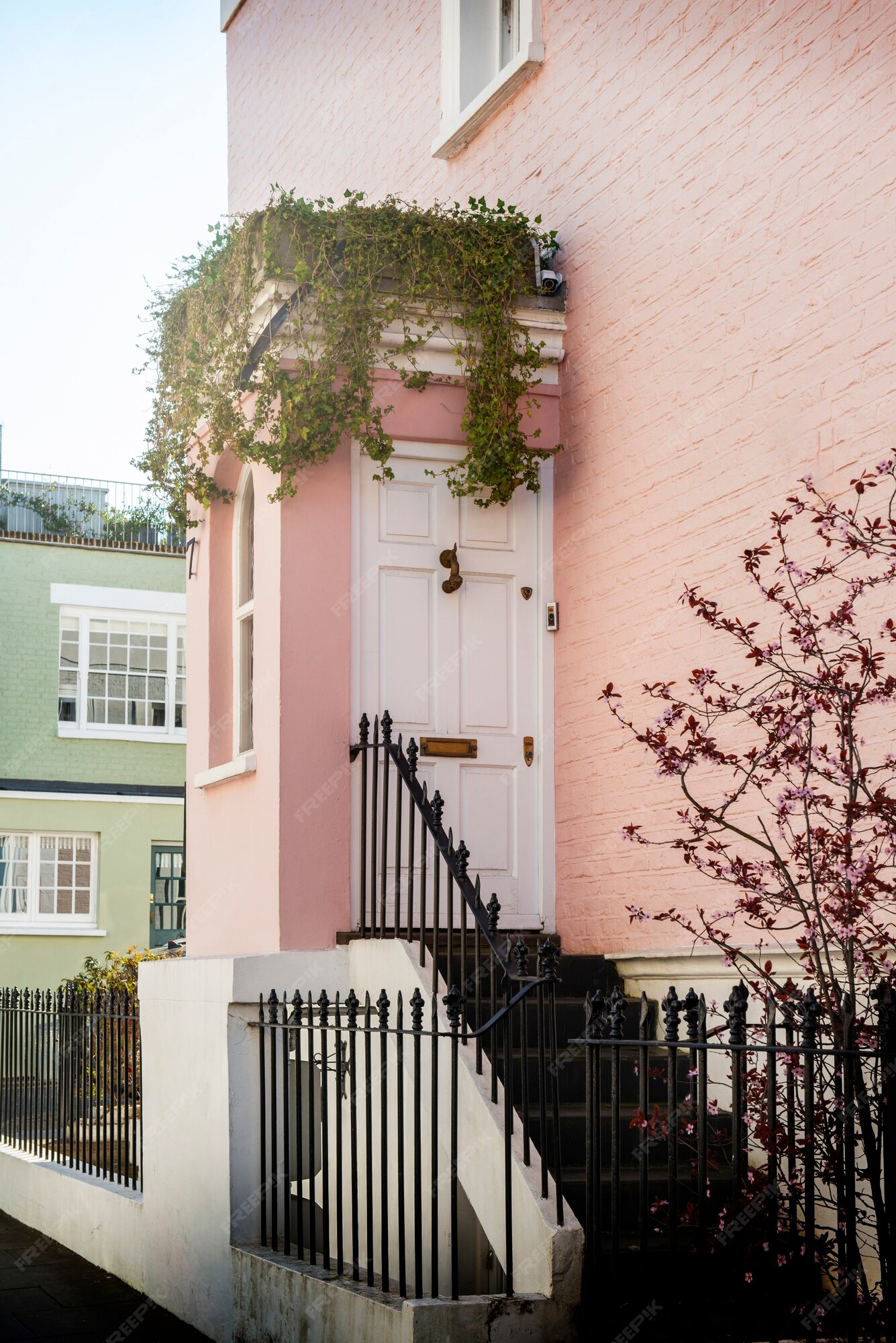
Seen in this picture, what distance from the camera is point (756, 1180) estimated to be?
16.8 feet

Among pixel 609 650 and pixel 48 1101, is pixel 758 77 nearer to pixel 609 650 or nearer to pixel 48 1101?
pixel 609 650

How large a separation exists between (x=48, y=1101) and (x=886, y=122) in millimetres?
8215

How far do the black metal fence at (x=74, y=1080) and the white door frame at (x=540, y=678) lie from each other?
2209mm

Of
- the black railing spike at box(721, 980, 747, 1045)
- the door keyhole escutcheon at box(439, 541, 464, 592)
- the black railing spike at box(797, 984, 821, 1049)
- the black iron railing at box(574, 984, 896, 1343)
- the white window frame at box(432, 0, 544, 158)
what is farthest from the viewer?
the white window frame at box(432, 0, 544, 158)

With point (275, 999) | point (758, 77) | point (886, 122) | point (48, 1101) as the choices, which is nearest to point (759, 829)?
point (275, 999)

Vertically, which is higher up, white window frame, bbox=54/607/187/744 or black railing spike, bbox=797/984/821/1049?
white window frame, bbox=54/607/187/744

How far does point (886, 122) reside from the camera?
646cm

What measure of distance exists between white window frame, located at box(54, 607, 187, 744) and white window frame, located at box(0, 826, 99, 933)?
1538 millimetres

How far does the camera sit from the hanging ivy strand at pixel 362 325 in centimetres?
826

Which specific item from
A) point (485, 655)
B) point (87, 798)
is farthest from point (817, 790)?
point (87, 798)

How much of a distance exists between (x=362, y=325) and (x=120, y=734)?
1670 cm

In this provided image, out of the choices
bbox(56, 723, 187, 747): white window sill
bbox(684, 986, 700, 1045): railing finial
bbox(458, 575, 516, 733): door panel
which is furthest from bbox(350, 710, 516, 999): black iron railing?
bbox(56, 723, 187, 747): white window sill

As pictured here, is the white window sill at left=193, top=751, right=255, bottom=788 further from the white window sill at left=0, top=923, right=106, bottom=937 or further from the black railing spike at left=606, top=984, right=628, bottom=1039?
the white window sill at left=0, top=923, right=106, bottom=937

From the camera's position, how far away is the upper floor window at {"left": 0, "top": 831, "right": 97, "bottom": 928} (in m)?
23.0
